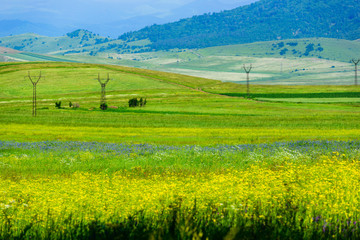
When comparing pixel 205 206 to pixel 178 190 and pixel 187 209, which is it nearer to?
pixel 187 209

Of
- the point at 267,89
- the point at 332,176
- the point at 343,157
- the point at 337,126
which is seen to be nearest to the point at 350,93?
the point at 267,89

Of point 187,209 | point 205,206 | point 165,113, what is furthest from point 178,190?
point 165,113

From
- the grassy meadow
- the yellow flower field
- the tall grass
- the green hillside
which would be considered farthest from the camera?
the green hillside

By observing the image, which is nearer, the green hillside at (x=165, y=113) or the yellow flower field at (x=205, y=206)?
the yellow flower field at (x=205, y=206)

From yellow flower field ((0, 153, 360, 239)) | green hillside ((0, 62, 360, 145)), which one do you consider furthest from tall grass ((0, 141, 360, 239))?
green hillside ((0, 62, 360, 145))

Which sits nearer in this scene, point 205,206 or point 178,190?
point 205,206

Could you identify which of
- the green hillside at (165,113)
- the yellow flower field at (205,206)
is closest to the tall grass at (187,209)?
the yellow flower field at (205,206)

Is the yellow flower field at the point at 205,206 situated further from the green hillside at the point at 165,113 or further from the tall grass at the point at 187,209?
the green hillside at the point at 165,113

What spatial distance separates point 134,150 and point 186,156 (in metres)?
6.19

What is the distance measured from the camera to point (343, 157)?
26672 millimetres

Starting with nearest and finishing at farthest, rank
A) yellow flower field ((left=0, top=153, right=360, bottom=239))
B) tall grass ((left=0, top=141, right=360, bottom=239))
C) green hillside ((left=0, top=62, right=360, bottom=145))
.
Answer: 1. tall grass ((left=0, top=141, right=360, bottom=239))
2. yellow flower field ((left=0, top=153, right=360, bottom=239))
3. green hillside ((left=0, top=62, right=360, bottom=145))

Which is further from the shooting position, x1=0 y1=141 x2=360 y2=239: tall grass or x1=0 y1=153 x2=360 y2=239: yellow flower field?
x1=0 y1=153 x2=360 y2=239: yellow flower field

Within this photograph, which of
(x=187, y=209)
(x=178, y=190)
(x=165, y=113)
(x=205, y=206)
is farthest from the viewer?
(x=165, y=113)

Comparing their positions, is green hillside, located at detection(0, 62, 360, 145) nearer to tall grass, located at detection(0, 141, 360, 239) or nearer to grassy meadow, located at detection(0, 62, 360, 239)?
grassy meadow, located at detection(0, 62, 360, 239)
